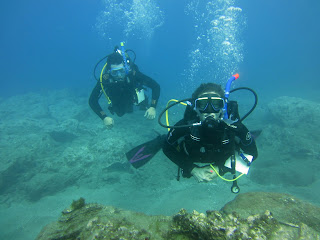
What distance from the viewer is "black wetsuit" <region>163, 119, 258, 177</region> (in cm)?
259

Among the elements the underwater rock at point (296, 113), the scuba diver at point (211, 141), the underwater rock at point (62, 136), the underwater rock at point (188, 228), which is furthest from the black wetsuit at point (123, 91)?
the underwater rock at point (296, 113)

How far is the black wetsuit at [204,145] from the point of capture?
2586 millimetres

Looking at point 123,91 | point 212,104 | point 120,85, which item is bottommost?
point 212,104

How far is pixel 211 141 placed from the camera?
2.59 meters

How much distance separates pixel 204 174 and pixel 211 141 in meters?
0.52

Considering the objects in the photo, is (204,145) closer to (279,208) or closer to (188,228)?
(188,228)

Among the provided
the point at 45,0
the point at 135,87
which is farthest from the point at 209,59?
the point at 45,0

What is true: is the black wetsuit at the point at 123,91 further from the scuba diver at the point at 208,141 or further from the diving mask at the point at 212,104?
the diving mask at the point at 212,104

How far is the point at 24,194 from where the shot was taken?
732cm

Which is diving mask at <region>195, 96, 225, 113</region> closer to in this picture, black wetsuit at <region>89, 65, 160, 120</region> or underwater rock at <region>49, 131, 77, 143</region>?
black wetsuit at <region>89, 65, 160, 120</region>

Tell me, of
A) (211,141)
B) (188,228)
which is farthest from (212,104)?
(188,228)

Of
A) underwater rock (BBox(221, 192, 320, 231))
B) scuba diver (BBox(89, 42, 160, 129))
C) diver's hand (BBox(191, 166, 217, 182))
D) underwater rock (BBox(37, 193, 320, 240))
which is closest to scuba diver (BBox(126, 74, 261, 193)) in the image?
diver's hand (BBox(191, 166, 217, 182))

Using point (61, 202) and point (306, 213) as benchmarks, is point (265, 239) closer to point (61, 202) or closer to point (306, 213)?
point (306, 213)

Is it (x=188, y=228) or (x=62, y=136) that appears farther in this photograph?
(x=62, y=136)
